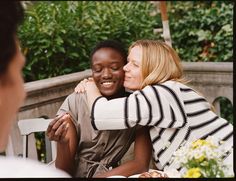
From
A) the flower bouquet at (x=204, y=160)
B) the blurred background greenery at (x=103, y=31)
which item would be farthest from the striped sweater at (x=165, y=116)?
the blurred background greenery at (x=103, y=31)

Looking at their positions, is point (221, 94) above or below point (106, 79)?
below

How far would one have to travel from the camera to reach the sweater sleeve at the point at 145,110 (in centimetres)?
239

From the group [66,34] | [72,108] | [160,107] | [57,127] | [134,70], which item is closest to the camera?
[57,127]

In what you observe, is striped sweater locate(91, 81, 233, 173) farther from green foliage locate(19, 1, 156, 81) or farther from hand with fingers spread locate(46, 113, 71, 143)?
green foliage locate(19, 1, 156, 81)

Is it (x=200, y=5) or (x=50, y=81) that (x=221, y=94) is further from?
(x=200, y=5)

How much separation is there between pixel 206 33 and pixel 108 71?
8.94ft

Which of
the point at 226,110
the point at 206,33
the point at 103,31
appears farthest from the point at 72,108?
the point at 206,33

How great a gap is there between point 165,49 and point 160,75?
134 mm

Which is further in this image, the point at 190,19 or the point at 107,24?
the point at 190,19

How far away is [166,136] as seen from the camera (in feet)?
8.07

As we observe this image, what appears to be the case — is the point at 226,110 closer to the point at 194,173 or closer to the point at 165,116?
the point at 165,116

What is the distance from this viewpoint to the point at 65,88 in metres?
3.79

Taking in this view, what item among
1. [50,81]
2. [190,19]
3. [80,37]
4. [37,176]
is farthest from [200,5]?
[37,176]

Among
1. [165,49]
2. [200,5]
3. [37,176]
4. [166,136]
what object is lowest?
[166,136]
